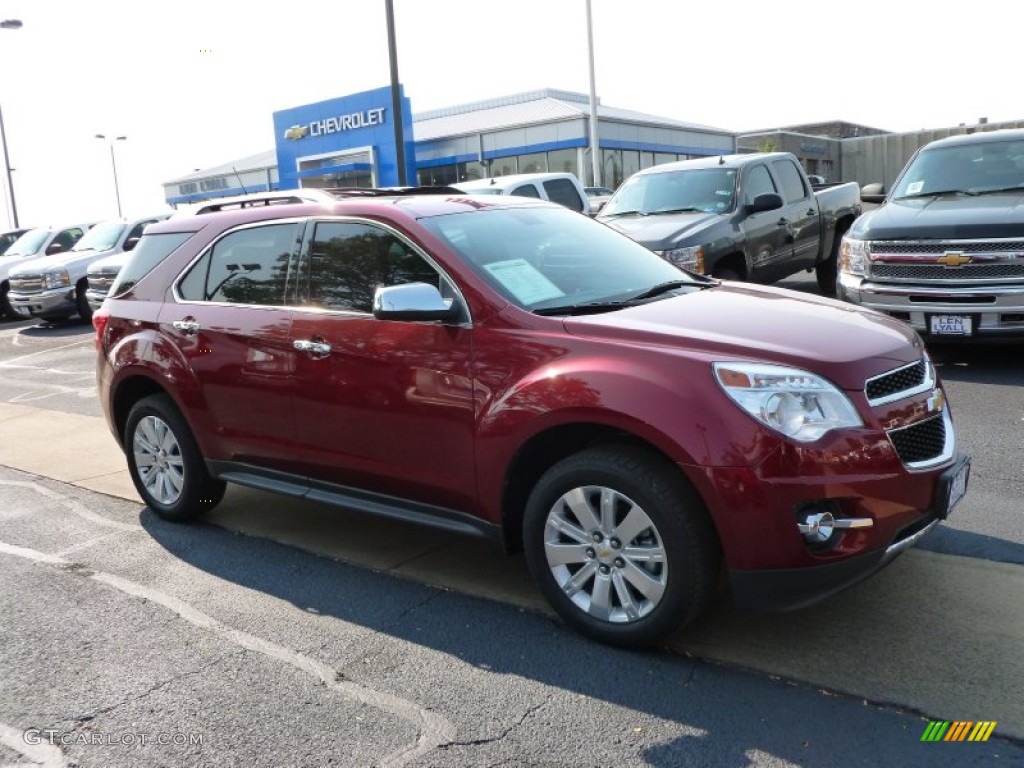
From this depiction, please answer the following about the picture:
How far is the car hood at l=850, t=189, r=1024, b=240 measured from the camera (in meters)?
7.58

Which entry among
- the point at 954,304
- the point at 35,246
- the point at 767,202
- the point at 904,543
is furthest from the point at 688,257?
the point at 35,246

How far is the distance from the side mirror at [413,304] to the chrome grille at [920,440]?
179cm

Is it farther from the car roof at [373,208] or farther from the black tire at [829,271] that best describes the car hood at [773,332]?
the black tire at [829,271]

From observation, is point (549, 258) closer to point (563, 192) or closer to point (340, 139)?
point (563, 192)

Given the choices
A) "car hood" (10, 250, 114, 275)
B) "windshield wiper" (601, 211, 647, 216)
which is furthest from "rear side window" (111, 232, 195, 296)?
"car hood" (10, 250, 114, 275)

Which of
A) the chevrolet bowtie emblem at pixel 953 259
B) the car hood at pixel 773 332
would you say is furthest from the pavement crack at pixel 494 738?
the chevrolet bowtie emblem at pixel 953 259

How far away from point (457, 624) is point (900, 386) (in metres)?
2.01

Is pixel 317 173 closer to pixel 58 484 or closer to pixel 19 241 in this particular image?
pixel 19 241

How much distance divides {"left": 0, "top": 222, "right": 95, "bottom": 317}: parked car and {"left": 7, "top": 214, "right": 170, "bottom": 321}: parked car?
7.45 feet

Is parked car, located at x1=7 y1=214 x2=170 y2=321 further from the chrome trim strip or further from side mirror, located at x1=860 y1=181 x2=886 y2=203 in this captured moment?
the chrome trim strip

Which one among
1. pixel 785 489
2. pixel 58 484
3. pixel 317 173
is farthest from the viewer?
pixel 317 173

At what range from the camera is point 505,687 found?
3445 millimetres

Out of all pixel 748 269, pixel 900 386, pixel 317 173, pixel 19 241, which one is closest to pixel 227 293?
pixel 900 386

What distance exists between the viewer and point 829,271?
12.5 meters
